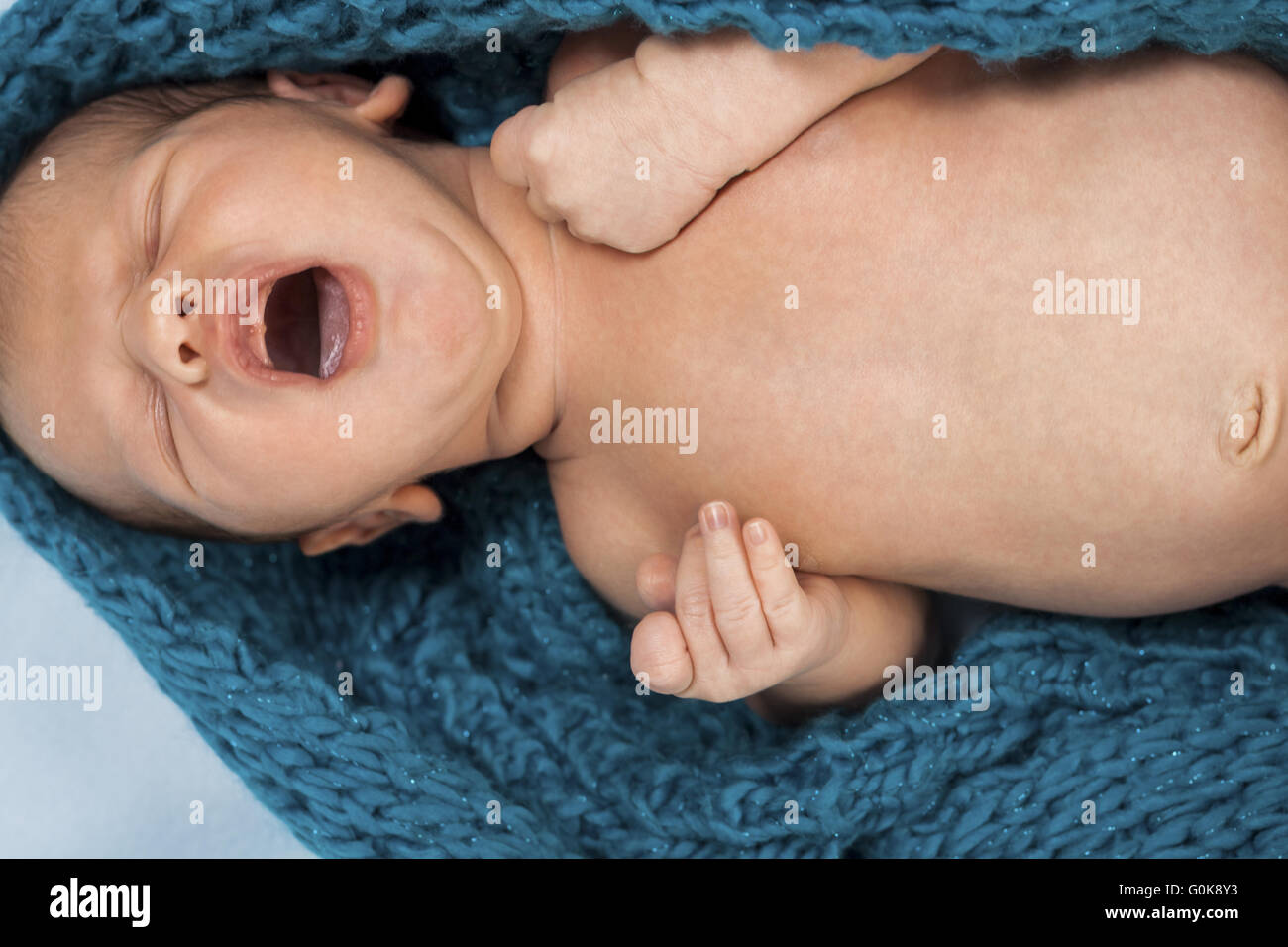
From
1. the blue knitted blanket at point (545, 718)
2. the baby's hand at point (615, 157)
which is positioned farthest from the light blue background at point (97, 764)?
the baby's hand at point (615, 157)

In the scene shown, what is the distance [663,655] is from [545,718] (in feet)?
1.25

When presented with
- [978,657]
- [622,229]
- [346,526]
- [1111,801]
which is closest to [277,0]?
[622,229]

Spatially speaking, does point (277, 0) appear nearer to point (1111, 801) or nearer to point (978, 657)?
point (978, 657)

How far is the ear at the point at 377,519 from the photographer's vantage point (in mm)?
1500

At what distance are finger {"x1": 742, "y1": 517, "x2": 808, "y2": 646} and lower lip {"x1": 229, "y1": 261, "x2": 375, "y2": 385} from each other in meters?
0.45

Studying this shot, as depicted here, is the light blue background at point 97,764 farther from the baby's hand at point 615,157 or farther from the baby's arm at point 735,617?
the baby's hand at point 615,157

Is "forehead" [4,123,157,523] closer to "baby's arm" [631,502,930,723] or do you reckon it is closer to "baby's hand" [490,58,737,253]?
"baby's hand" [490,58,737,253]

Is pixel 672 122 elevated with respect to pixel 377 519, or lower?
elevated

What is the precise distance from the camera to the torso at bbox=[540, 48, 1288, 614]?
4.02ft

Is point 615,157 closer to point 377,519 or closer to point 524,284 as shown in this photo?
point 524,284

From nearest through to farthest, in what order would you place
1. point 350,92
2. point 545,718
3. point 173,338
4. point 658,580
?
1. point 173,338
2. point 658,580
3. point 350,92
4. point 545,718

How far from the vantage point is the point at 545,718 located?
1.62m

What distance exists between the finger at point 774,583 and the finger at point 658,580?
132 millimetres

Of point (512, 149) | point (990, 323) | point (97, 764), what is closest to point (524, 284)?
point (512, 149)
